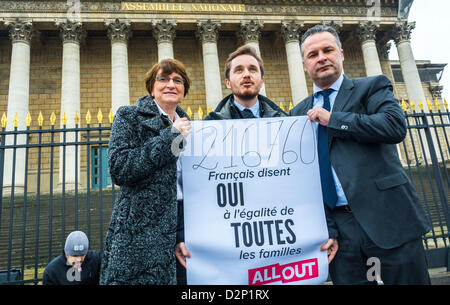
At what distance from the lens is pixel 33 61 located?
1792cm

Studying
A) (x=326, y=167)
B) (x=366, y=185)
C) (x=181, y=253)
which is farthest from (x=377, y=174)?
(x=181, y=253)

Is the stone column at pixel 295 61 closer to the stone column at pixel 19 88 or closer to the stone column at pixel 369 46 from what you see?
the stone column at pixel 369 46

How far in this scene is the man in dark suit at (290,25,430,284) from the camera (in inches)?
74.4

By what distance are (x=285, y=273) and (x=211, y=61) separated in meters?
16.4

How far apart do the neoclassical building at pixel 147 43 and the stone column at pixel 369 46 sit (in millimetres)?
63

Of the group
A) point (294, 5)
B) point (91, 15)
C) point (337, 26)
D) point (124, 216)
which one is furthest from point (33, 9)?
point (124, 216)

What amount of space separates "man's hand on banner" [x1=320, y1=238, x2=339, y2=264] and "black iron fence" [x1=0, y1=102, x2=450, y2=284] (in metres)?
2.70

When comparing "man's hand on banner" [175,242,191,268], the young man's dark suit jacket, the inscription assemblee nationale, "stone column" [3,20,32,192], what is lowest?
"man's hand on banner" [175,242,191,268]

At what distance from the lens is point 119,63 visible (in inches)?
636

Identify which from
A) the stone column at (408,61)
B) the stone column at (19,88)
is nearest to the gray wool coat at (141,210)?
the stone column at (19,88)

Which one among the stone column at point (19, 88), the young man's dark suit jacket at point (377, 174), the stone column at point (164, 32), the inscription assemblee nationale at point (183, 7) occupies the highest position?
the inscription assemblee nationale at point (183, 7)

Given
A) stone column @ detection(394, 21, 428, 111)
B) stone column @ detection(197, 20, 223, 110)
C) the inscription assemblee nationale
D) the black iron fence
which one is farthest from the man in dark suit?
stone column @ detection(394, 21, 428, 111)

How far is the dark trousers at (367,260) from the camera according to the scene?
1.86 m

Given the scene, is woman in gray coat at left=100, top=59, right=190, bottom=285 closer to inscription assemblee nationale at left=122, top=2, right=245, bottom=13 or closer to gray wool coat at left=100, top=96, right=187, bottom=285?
gray wool coat at left=100, top=96, right=187, bottom=285
